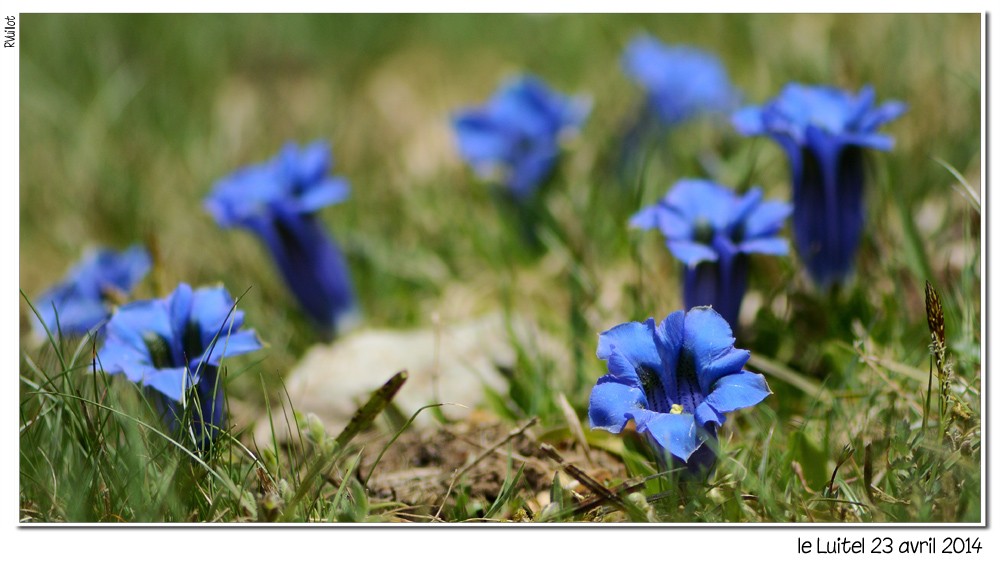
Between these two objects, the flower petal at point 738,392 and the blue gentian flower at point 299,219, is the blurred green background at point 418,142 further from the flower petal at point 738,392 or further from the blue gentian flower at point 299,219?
the flower petal at point 738,392

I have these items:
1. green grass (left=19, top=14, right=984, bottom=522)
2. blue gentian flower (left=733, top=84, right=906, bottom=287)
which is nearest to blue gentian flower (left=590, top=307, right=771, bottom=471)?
green grass (left=19, top=14, right=984, bottom=522)

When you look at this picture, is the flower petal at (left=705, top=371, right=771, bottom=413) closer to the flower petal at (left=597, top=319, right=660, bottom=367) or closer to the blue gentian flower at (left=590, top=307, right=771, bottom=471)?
the blue gentian flower at (left=590, top=307, right=771, bottom=471)

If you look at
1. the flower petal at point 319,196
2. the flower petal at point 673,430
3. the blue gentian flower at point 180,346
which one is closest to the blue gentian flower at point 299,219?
the flower petal at point 319,196

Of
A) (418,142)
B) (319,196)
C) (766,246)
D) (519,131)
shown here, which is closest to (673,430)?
(766,246)

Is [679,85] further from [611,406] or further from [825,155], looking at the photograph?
[611,406]
